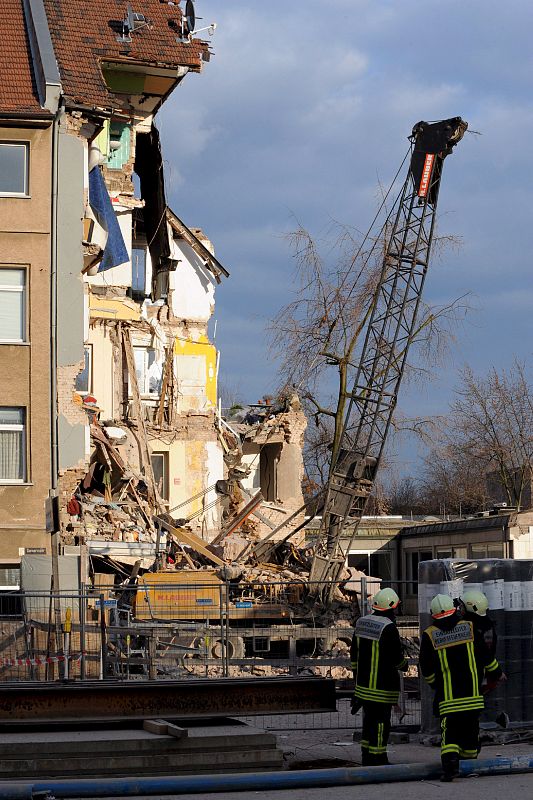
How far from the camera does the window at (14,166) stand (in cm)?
2509

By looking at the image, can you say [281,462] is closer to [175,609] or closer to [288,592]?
[288,592]

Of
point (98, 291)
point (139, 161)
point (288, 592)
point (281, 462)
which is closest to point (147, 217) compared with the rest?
point (139, 161)

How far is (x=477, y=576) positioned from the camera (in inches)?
530

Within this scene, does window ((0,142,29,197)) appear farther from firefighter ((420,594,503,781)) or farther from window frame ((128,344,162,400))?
firefighter ((420,594,503,781))

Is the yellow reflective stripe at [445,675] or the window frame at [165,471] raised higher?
the window frame at [165,471]

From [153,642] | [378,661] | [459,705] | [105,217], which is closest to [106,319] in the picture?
[105,217]

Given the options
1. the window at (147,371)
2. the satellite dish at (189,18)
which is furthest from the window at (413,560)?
the satellite dish at (189,18)

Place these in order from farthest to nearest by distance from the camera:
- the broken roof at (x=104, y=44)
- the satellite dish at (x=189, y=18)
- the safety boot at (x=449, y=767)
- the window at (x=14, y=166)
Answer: the satellite dish at (x=189, y=18), the broken roof at (x=104, y=44), the window at (x=14, y=166), the safety boot at (x=449, y=767)

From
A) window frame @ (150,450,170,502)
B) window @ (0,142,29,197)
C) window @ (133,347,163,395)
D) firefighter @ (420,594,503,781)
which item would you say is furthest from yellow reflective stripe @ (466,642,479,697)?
window frame @ (150,450,170,502)

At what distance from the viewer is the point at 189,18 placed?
30594 millimetres

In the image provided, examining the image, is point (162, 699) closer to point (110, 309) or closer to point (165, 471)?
point (110, 309)

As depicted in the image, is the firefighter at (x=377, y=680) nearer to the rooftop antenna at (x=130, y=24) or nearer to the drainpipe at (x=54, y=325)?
the drainpipe at (x=54, y=325)

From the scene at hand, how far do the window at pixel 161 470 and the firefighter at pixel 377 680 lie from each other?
96.5 ft

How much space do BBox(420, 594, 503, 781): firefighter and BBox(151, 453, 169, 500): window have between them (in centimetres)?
2976
